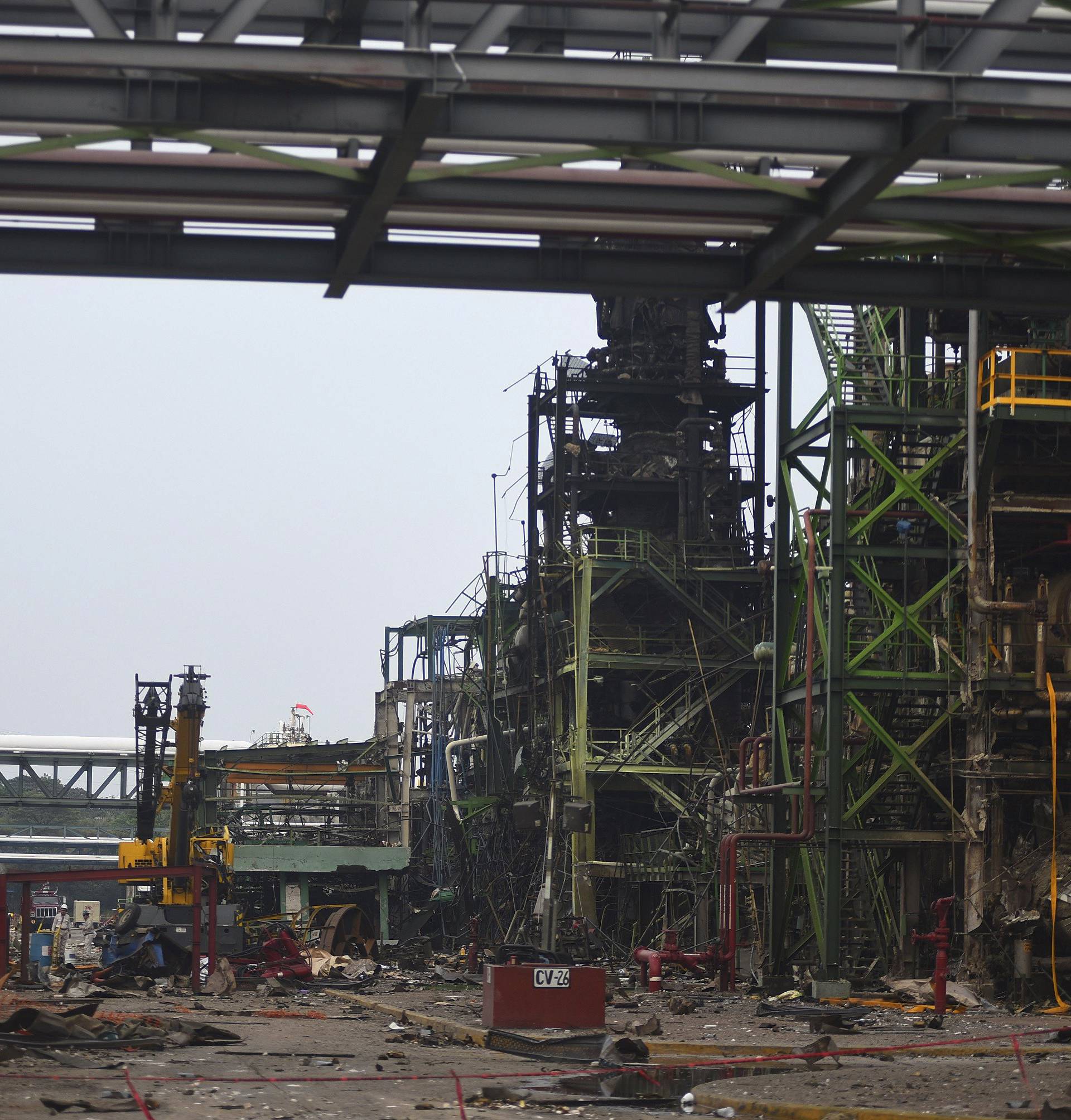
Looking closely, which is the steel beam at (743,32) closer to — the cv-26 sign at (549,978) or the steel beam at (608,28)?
the steel beam at (608,28)

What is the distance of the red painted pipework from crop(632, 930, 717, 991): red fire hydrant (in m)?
0.31

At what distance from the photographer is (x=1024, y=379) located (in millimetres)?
28188

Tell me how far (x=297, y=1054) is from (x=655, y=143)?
11952 mm

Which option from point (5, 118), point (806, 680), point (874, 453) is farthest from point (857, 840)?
point (5, 118)

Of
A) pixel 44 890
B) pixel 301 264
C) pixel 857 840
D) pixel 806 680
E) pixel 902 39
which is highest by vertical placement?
pixel 902 39

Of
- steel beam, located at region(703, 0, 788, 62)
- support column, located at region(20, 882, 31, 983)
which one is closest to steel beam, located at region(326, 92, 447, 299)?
Result: steel beam, located at region(703, 0, 788, 62)

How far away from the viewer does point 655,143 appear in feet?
34.1

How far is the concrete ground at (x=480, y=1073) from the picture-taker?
44.9ft

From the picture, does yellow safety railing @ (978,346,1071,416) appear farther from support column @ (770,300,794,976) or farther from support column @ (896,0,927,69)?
support column @ (896,0,927,69)

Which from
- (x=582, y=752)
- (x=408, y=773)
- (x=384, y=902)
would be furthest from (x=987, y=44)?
(x=408, y=773)

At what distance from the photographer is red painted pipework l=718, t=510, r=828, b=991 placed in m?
30.2

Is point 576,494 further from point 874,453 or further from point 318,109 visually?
point 318,109

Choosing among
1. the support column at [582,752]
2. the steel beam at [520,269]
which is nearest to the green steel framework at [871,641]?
the support column at [582,752]

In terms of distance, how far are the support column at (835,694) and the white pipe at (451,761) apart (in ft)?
89.3
